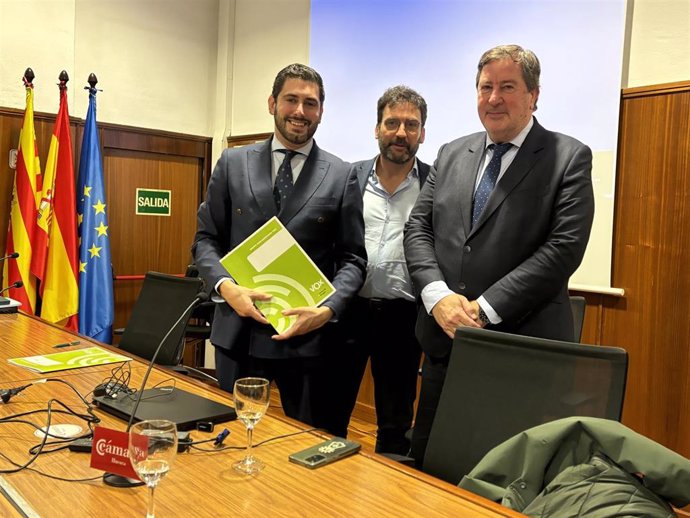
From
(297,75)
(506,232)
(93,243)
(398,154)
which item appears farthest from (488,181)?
(93,243)

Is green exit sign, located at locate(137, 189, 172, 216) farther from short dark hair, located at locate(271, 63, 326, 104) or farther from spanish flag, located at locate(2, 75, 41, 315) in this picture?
short dark hair, located at locate(271, 63, 326, 104)

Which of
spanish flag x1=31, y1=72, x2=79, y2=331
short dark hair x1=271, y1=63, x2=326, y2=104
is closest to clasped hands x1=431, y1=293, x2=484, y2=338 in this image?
short dark hair x1=271, y1=63, x2=326, y2=104

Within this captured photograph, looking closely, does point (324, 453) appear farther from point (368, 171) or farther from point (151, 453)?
point (368, 171)

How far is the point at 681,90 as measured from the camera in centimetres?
282

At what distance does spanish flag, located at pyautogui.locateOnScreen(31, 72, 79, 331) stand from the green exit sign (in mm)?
723

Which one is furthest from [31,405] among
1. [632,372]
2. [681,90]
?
[681,90]

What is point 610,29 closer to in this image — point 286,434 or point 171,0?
point 286,434

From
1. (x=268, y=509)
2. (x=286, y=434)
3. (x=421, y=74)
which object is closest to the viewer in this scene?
(x=268, y=509)

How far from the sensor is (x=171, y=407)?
4.99 feet

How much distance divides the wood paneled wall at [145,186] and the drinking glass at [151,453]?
13.1 ft

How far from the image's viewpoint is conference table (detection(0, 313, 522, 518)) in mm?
1051

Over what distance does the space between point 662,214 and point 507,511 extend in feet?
7.44

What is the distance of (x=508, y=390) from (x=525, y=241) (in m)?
0.61

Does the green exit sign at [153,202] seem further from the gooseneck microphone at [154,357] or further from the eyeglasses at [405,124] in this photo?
the gooseneck microphone at [154,357]
